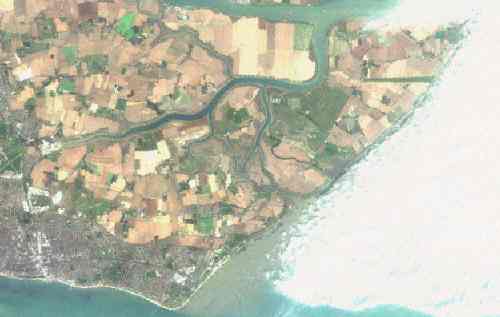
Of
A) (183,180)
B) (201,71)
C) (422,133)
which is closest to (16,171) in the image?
(183,180)

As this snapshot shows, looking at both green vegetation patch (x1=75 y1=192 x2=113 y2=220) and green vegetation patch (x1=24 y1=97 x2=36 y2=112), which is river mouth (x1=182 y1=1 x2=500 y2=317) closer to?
green vegetation patch (x1=75 y1=192 x2=113 y2=220)

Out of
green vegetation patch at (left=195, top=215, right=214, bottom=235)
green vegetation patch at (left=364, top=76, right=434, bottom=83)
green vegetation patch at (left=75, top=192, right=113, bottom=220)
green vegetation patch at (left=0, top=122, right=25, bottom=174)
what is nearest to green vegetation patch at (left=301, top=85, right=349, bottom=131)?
green vegetation patch at (left=364, top=76, right=434, bottom=83)

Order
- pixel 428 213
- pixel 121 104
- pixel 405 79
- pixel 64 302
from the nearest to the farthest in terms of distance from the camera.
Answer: pixel 428 213 → pixel 405 79 → pixel 121 104 → pixel 64 302

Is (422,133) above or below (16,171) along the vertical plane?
above

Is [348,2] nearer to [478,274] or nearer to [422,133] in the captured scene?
[422,133]

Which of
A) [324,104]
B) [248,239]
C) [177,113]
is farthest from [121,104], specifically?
[324,104]

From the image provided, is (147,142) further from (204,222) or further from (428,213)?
(428,213)

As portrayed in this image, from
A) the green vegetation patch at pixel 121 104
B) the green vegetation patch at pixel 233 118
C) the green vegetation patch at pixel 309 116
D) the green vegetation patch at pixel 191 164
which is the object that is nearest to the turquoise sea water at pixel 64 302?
the green vegetation patch at pixel 191 164
